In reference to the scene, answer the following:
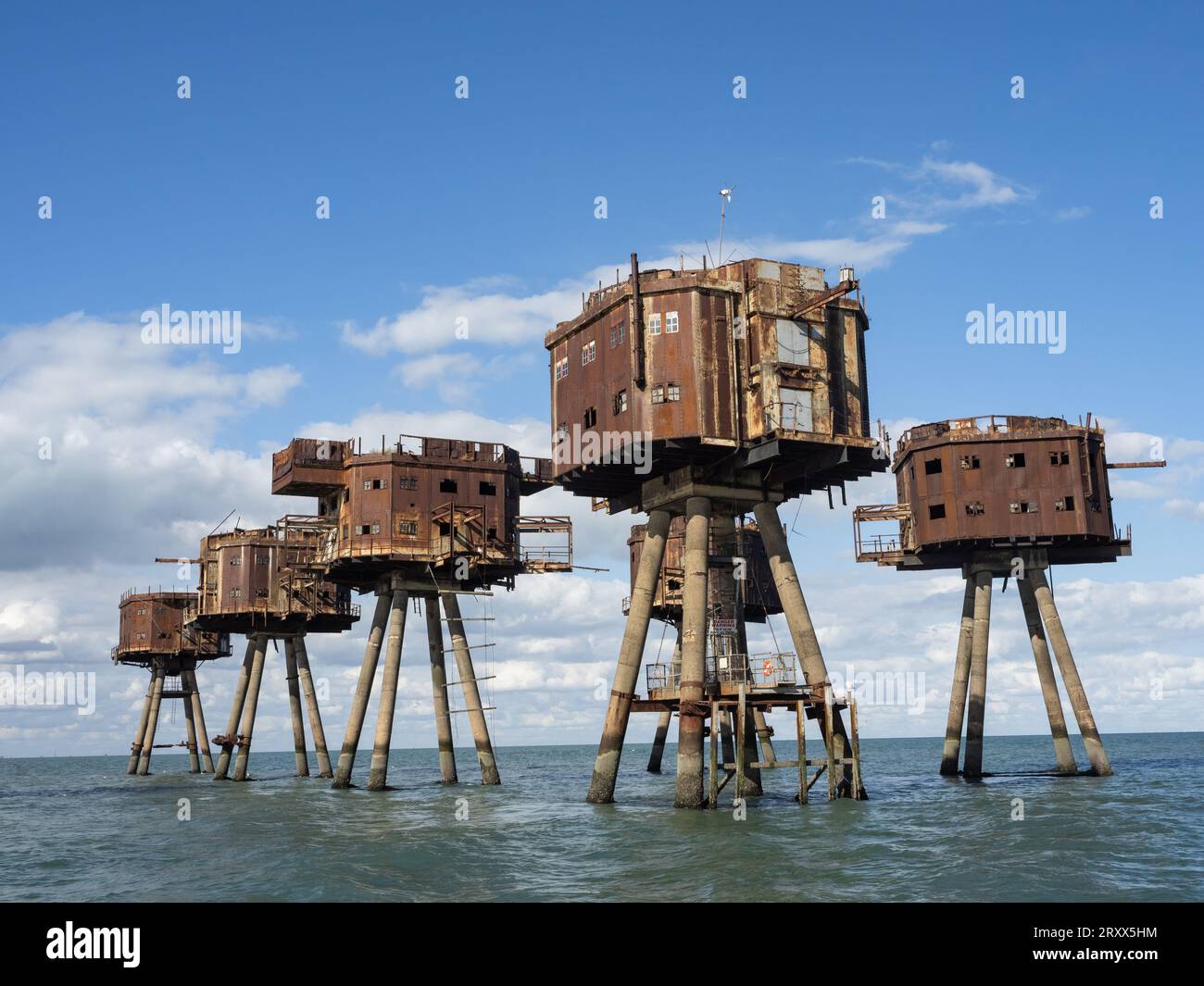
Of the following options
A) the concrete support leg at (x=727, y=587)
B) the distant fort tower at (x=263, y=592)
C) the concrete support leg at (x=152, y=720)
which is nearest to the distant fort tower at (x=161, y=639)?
the concrete support leg at (x=152, y=720)

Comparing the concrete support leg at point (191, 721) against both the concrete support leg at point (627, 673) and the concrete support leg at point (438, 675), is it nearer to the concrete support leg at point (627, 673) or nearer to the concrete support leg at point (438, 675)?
the concrete support leg at point (438, 675)

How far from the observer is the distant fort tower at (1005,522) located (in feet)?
175

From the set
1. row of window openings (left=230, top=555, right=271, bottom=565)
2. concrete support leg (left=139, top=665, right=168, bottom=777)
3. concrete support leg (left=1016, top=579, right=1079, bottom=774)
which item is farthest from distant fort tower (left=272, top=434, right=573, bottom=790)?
concrete support leg (left=139, top=665, right=168, bottom=777)

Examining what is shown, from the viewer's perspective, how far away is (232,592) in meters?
66.4

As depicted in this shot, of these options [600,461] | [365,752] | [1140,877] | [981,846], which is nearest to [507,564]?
[600,461]

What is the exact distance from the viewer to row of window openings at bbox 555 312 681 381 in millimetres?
39156

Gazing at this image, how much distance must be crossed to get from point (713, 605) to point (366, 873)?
74.7ft

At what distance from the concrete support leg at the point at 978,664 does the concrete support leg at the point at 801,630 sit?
18742mm

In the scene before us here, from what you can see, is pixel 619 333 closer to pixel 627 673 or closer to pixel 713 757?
pixel 627 673

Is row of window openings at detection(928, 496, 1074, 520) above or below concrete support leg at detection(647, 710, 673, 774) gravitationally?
above

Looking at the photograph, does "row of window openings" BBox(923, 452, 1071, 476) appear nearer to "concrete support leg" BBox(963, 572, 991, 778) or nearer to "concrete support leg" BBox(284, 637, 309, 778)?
"concrete support leg" BBox(963, 572, 991, 778)

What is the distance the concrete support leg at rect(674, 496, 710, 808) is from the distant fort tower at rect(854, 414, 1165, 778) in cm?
1958

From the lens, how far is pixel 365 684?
2165 inches
